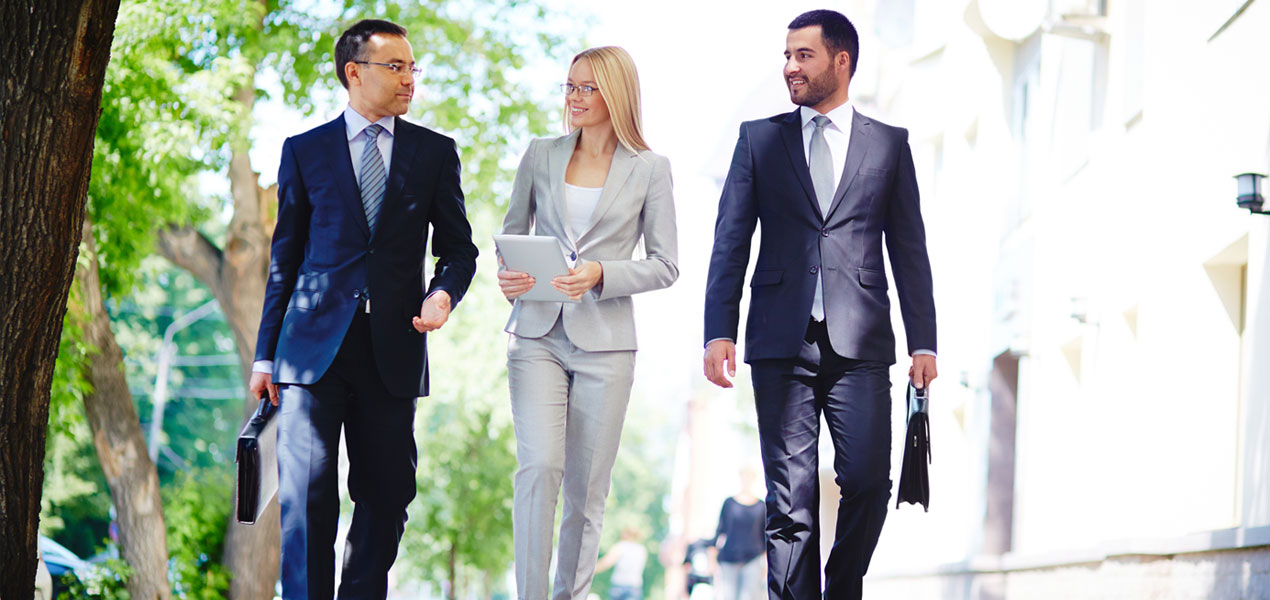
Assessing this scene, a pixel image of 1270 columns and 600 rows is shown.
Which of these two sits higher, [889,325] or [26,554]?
[889,325]

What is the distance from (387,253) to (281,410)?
0.75m

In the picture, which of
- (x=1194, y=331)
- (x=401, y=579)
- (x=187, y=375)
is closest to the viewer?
(x=1194, y=331)

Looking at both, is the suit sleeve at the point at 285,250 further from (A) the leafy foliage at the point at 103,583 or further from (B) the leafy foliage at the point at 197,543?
(B) the leafy foliage at the point at 197,543

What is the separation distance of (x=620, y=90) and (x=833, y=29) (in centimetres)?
94

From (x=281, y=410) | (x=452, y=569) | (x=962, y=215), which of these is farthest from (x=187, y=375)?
(x=281, y=410)

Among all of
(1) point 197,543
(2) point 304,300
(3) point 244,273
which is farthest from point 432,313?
(1) point 197,543

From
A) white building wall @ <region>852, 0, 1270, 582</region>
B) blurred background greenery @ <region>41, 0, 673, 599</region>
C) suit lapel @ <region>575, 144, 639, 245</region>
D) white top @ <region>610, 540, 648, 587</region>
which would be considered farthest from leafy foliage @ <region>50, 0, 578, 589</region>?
suit lapel @ <region>575, 144, 639, 245</region>

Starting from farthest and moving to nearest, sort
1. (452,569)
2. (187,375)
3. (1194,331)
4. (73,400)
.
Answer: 1. (187,375)
2. (452,569)
3. (73,400)
4. (1194,331)

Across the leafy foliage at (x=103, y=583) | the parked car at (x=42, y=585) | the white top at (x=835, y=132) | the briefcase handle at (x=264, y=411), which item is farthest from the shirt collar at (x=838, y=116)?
the leafy foliage at (x=103, y=583)

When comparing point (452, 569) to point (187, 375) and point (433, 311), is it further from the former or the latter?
point (433, 311)

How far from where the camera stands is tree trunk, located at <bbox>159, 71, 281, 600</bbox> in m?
16.5

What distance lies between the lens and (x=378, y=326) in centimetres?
620

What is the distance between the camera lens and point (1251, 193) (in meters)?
9.22

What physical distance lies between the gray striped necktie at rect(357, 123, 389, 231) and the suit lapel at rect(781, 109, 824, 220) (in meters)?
1.66
